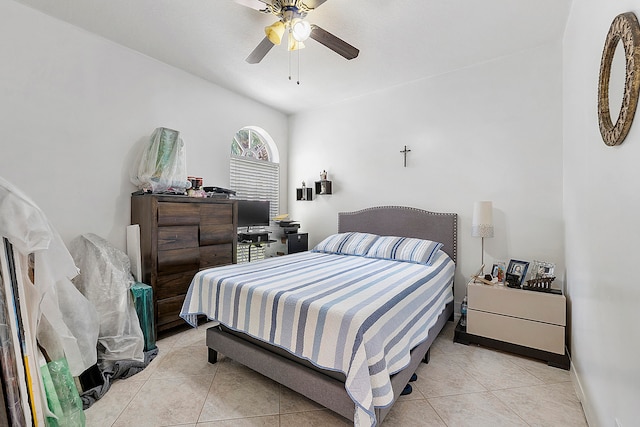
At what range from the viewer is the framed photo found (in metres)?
2.44

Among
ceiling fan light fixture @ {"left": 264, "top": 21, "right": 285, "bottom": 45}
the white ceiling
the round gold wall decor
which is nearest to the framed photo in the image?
the round gold wall decor

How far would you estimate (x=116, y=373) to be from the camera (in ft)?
6.69

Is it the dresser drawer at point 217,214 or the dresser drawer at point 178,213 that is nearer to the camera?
the dresser drawer at point 178,213

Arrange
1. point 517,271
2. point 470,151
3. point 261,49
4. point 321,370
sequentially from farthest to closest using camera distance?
point 470,151 → point 517,271 → point 261,49 → point 321,370

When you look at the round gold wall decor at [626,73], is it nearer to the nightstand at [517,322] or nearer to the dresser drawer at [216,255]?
the nightstand at [517,322]

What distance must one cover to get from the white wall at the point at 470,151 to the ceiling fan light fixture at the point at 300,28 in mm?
2021

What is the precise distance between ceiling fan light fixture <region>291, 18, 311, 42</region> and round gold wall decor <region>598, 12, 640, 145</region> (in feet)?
5.36

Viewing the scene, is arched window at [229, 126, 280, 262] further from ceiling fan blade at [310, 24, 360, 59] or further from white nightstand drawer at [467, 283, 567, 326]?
A: white nightstand drawer at [467, 283, 567, 326]

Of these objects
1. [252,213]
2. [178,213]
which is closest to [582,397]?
[178,213]

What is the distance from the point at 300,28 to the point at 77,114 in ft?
7.13

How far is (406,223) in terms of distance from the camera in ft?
11.4

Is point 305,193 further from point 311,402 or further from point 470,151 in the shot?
point 311,402

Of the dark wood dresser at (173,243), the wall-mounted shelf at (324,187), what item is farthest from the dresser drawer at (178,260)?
the wall-mounted shelf at (324,187)

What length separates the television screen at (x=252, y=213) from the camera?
377cm
